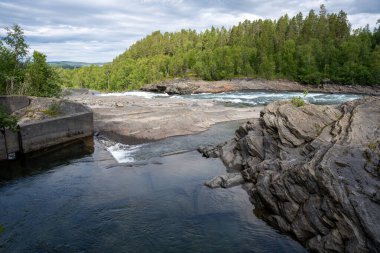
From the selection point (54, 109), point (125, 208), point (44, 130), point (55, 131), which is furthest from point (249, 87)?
point (125, 208)

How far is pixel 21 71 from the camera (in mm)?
55312

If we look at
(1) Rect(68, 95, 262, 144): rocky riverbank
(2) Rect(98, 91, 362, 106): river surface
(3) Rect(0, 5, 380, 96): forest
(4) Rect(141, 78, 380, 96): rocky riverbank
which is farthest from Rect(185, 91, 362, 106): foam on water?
(3) Rect(0, 5, 380, 96): forest

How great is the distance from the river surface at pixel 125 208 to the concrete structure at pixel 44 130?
5.77ft

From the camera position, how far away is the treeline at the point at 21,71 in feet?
175

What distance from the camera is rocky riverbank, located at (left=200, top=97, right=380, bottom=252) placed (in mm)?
17078

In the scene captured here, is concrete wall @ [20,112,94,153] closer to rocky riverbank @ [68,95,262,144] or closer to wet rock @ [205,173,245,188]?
rocky riverbank @ [68,95,262,144]

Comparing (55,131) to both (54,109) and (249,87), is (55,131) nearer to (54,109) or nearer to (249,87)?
(54,109)

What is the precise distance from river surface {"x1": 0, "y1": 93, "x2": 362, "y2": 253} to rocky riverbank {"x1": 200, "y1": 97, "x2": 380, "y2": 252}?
4.76 ft

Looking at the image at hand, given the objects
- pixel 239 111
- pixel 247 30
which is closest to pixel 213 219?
pixel 239 111

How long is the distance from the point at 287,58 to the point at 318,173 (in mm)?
136019

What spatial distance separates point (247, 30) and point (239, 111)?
481 feet

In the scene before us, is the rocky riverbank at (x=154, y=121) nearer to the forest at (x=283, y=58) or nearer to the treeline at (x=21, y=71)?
→ the treeline at (x=21, y=71)

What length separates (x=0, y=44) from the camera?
53.1 meters

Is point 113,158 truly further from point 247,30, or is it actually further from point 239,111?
point 247,30
